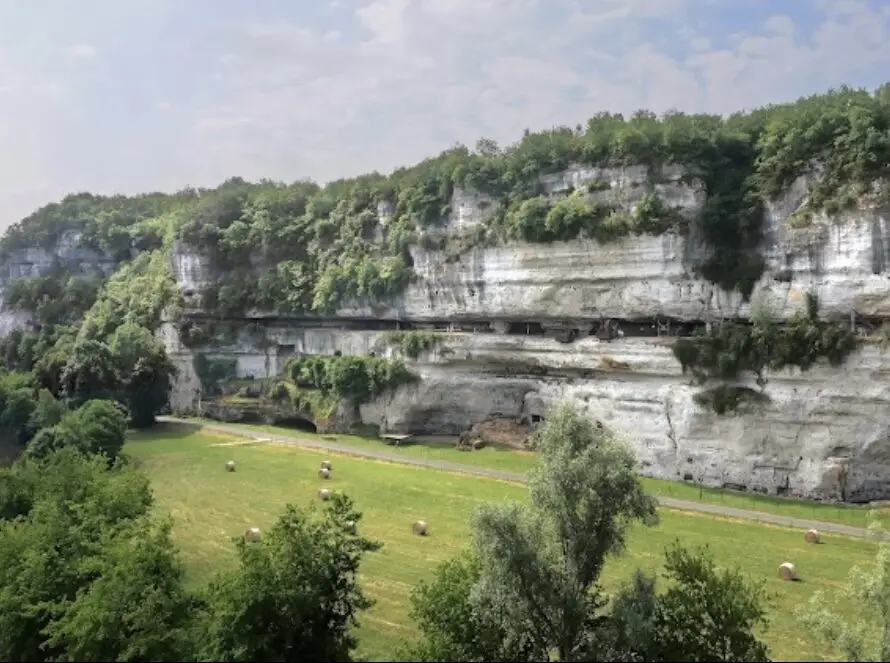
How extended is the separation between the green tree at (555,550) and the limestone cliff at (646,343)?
27.4 metres

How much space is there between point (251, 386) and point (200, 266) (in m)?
16.5

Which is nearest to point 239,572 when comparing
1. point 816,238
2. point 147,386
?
point 816,238

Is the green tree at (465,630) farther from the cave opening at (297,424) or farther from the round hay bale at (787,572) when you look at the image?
the cave opening at (297,424)

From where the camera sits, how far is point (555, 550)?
19703mm

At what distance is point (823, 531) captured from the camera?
3506cm

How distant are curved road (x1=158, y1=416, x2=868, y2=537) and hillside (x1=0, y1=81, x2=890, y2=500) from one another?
5.49m

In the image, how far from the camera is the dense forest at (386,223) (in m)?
45.8

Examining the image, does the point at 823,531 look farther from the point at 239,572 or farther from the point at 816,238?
the point at 239,572

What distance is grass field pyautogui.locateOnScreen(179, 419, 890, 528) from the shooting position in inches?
1517

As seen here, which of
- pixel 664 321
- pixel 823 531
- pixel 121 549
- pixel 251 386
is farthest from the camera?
pixel 251 386

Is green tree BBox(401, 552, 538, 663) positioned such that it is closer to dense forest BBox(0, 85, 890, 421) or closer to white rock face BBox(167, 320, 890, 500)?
white rock face BBox(167, 320, 890, 500)

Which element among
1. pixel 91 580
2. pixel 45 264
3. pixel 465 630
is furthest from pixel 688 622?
pixel 45 264

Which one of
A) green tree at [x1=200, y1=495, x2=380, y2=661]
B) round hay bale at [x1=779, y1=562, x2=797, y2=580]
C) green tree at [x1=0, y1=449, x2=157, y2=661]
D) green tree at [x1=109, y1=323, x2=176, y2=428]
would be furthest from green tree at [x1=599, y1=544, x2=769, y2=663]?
green tree at [x1=109, y1=323, x2=176, y2=428]

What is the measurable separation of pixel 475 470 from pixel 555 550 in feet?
95.7
